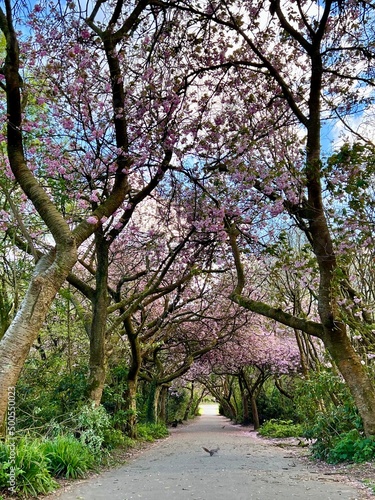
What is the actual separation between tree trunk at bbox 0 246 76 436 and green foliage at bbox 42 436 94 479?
3.37 ft

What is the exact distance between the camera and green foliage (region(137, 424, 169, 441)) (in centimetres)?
1407

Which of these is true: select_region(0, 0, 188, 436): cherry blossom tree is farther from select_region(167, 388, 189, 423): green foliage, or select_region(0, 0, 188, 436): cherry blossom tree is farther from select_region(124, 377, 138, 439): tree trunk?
select_region(167, 388, 189, 423): green foliage

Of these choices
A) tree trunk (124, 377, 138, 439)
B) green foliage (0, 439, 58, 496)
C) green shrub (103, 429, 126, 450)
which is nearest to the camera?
green foliage (0, 439, 58, 496)

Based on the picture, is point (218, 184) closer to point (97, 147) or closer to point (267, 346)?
point (97, 147)

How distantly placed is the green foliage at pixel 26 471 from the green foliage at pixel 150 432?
933 cm

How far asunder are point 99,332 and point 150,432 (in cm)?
818

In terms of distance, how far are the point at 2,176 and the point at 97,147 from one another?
77.3 inches

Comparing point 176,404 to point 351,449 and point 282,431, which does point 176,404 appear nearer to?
point 282,431

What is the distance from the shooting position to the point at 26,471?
4.75 m

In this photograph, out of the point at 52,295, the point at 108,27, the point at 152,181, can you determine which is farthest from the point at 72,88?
the point at 52,295

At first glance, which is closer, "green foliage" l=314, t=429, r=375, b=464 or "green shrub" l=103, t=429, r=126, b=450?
"green foliage" l=314, t=429, r=375, b=464

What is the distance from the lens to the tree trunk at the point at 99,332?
8593 millimetres

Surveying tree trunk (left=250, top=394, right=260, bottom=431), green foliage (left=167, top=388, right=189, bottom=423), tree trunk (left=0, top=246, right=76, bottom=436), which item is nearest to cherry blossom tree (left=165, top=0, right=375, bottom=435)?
tree trunk (left=0, top=246, right=76, bottom=436)

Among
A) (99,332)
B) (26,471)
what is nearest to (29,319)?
(26,471)
